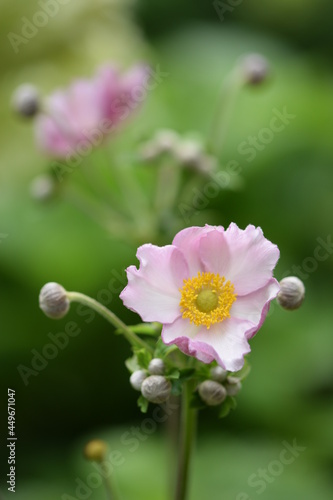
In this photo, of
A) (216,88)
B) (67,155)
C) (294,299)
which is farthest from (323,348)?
(294,299)

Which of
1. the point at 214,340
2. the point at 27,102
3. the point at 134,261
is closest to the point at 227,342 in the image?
the point at 214,340

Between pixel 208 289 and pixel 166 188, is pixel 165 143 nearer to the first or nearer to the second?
pixel 166 188

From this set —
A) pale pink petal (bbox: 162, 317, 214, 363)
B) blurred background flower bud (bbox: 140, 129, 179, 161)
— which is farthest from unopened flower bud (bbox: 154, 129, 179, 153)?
pale pink petal (bbox: 162, 317, 214, 363)

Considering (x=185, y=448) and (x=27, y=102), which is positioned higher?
(x=27, y=102)

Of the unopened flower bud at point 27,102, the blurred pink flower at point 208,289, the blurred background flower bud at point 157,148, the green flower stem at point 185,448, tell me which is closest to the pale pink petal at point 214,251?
the blurred pink flower at point 208,289

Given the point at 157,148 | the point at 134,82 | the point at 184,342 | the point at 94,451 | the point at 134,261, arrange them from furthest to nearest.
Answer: the point at 134,261 → the point at 134,82 → the point at 157,148 → the point at 94,451 → the point at 184,342

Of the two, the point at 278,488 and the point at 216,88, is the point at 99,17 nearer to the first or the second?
the point at 216,88
